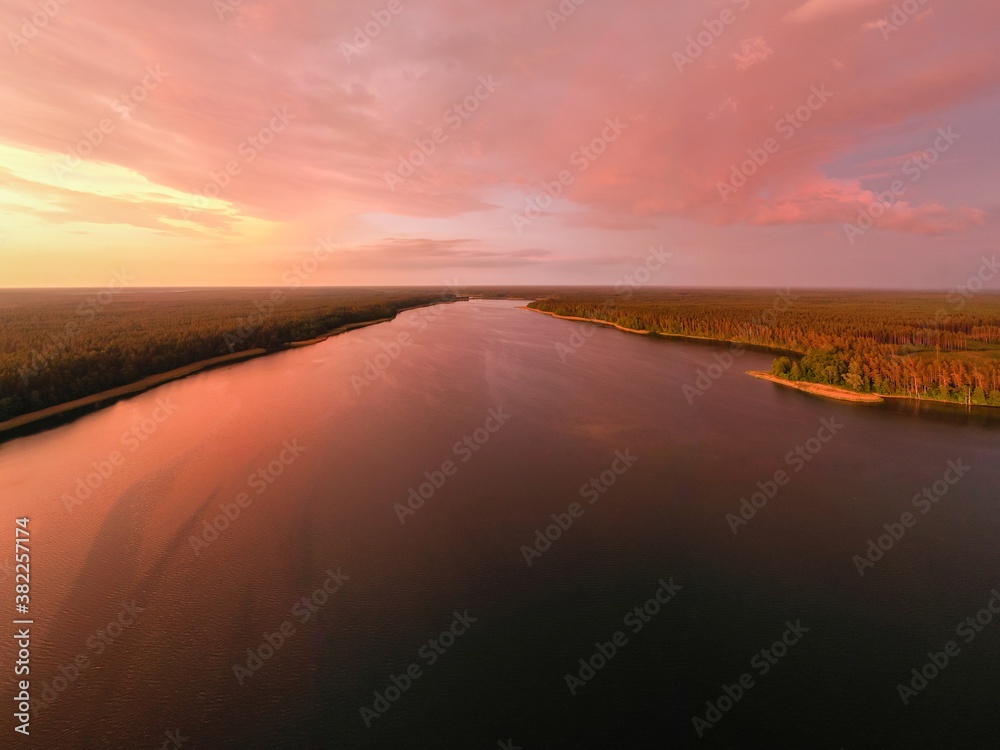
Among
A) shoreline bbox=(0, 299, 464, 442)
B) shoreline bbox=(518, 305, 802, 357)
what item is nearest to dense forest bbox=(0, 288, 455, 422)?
shoreline bbox=(0, 299, 464, 442)

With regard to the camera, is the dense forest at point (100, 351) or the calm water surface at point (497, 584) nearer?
the calm water surface at point (497, 584)

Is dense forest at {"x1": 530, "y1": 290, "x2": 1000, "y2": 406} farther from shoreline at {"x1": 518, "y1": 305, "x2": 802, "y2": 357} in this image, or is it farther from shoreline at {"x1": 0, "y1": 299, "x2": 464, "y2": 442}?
shoreline at {"x1": 0, "y1": 299, "x2": 464, "y2": 442}

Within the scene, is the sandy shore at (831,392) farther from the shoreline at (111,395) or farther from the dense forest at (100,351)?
the dense forest at (100,351)

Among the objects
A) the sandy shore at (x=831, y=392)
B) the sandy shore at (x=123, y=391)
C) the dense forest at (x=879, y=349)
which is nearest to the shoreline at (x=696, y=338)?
the dense forest at (x=879, y=349)

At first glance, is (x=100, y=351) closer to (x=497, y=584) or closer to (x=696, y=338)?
(x=497, y=584)

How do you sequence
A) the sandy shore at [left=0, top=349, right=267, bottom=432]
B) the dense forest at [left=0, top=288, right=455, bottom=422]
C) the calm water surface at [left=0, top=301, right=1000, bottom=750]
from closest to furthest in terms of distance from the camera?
the calm water surface at [left=0, top=301, right=1000, bottom=750]
the sandy shore at [left=0, top=349, right=267, bottom=432]
the dense forest at [left=0, top=288, right=455, bottom=422]

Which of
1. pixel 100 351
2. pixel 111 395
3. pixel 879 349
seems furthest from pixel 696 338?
pixel 100 351
